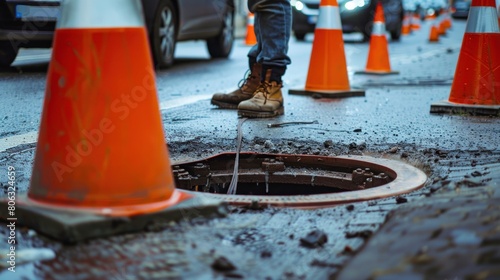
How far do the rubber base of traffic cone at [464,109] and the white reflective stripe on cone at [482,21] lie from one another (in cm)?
54

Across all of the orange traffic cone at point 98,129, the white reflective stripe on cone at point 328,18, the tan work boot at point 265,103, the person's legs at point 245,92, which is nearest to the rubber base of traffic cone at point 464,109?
the tan work boot at point 265,103

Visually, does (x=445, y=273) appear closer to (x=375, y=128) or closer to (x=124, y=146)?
(x=124, y=146)

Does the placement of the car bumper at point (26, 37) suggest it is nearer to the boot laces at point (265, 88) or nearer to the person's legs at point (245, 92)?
the person's legs at point (245, 92)

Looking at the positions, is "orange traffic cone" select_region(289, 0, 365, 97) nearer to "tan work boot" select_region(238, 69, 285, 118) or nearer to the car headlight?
"tan work boot" select_region(238, 69, 285, 118)

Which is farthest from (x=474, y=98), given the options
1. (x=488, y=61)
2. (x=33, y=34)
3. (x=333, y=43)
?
(x=33, y=34)

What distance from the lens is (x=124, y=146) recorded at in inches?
103

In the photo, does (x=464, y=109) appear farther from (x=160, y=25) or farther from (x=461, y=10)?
(x=461, y=10)

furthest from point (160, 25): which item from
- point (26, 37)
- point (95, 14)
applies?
point (95, 14)

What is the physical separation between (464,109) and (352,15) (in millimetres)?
12163

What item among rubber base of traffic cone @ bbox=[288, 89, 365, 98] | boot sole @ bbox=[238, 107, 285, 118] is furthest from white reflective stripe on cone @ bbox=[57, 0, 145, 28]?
rubber base of traffic cone @ bbox=[288, 89, 365, 98]

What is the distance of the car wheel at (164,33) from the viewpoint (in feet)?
30.2

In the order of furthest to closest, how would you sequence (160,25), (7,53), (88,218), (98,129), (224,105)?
(160,25) < (7,53) < (224,105) < (98,129) < (88,218)

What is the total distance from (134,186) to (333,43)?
15.5ft

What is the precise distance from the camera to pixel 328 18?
23.6 feet
